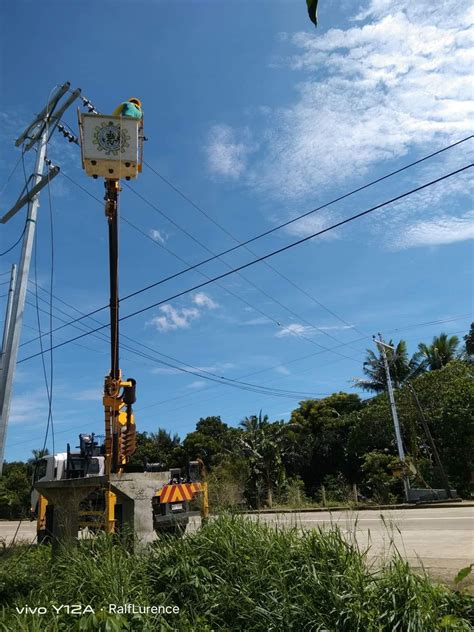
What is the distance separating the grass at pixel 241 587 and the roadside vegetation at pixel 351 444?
42.7ft

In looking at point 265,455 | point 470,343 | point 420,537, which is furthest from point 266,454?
point 420,537

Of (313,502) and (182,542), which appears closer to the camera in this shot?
(182,542)

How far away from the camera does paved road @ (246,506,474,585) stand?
597 cm

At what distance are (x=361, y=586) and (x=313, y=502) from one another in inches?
963

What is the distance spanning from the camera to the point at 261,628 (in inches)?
167

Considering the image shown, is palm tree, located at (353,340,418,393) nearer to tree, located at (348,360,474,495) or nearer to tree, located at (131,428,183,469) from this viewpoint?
tree, located at (348,360,474,495)

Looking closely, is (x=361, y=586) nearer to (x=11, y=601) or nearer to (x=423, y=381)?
(x=11, y=601)

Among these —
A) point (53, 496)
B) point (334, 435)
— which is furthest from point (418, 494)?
point (53, 496)

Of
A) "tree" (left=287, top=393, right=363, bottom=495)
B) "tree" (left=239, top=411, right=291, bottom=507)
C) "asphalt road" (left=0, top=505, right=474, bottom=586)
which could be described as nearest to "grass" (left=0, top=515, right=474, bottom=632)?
"asphalt road" (left=0, top=505, right=474, bottom=586)

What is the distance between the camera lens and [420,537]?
10.2 m

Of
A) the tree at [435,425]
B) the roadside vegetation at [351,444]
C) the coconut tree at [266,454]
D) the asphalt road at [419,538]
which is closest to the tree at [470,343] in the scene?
the roadside vegetation at [351,444]

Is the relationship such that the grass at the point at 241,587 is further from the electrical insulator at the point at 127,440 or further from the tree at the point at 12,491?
the tree at the point at 12,491

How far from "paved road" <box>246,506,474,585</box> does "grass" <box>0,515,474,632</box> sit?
432mm

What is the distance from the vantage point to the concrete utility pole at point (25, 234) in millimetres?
10117
